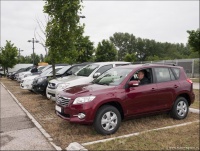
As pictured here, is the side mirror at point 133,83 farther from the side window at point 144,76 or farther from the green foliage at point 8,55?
the green foliage at point 8,55

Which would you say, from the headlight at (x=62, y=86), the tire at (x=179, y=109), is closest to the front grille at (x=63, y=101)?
the headlight at (x=62, y=86)

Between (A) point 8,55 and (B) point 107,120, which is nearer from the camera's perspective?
(B) point 107,120

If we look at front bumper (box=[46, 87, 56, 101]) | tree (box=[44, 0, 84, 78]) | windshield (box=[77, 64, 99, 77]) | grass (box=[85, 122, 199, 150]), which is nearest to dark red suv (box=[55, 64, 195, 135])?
grass (box=[85, 122, 199, 150])

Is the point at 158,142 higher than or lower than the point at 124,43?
lower

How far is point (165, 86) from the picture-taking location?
6922 mm

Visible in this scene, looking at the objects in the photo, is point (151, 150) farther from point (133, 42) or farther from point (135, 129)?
point (133, 42)

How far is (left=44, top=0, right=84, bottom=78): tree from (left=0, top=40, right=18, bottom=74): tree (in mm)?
28154

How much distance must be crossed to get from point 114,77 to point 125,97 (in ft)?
2.74

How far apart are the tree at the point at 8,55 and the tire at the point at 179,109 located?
114 ft

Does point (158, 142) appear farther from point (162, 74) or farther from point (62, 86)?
point (62, 86)

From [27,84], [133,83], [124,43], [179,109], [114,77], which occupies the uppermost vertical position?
[124,43]

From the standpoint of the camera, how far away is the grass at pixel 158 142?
4957mm

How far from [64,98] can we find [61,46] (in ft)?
20.6

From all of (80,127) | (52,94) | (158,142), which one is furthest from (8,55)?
(158,142)
